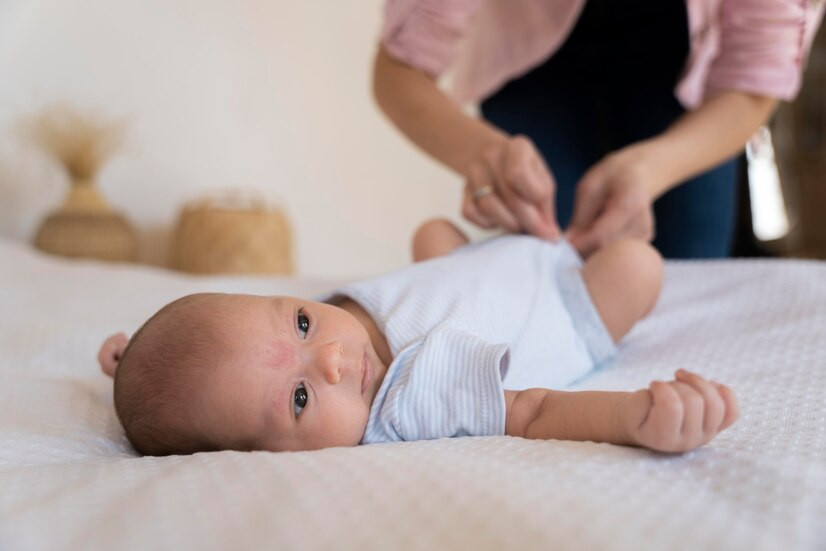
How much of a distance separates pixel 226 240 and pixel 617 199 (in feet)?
5.24

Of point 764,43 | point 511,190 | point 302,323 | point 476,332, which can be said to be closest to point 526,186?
point 511,190

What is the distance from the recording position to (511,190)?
42.2 inches

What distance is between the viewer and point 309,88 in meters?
2.97

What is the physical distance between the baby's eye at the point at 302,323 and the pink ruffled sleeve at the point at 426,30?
0.70 metres

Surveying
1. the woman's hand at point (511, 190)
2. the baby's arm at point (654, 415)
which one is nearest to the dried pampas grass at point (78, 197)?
the woman's hand at point (511, 190)

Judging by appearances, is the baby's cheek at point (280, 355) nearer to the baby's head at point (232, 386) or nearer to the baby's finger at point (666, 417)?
the baby's head at point (232, 386)

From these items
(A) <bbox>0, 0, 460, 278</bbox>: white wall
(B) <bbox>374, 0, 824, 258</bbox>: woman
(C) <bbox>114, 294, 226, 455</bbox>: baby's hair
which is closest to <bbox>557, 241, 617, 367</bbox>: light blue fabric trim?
(B) <bbox>374, 0, 824, 258</bbox>: woman

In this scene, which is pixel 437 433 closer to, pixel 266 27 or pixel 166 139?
pixel 166 139

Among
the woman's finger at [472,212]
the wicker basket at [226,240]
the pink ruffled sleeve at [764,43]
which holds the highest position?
the pink ruffled sleeve at [764,43]

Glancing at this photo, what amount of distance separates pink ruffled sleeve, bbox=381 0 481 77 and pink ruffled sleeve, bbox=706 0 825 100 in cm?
44

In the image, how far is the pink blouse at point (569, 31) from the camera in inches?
48.1

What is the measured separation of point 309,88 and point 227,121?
38 centimetres

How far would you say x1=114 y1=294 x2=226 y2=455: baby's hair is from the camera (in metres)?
0.70

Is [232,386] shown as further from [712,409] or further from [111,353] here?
Answer: [712,409]
